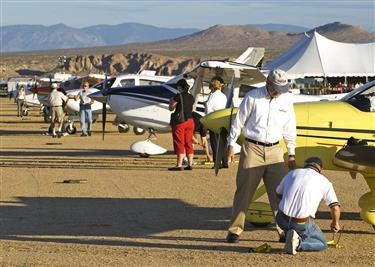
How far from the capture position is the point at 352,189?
558 inches

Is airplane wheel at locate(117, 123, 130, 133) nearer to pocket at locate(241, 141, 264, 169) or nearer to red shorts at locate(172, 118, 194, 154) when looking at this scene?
red shorts at locate(172, 118, 194, 154)

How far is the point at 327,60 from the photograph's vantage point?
4209cm

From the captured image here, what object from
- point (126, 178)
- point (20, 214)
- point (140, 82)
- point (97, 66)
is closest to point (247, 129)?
point (20, 214)

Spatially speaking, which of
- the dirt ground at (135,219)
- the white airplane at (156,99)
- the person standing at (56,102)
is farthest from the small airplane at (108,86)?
the dirt ground at (135,219)

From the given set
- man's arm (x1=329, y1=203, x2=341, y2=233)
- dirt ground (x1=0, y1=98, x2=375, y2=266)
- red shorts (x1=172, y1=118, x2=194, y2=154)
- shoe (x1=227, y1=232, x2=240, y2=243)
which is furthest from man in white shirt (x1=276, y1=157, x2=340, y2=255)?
red shorts (x1=172, y1=118, x2=194, y2=154)

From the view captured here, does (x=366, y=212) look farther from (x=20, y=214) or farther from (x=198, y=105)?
(x=198, y=105)

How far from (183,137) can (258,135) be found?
8063 mm

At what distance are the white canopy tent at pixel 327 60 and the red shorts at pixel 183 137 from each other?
24.2m

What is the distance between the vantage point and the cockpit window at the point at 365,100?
35.4 ft

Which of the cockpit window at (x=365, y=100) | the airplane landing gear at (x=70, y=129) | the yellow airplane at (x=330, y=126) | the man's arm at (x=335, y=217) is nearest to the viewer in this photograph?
the man's arm at (x=335, y=217)

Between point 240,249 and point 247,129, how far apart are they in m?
1.21

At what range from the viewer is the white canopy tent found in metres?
41.8

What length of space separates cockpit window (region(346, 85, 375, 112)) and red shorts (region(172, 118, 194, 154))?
21.4ft

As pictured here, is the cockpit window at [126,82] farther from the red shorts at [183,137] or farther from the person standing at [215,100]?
the red shorts at [183,137]
